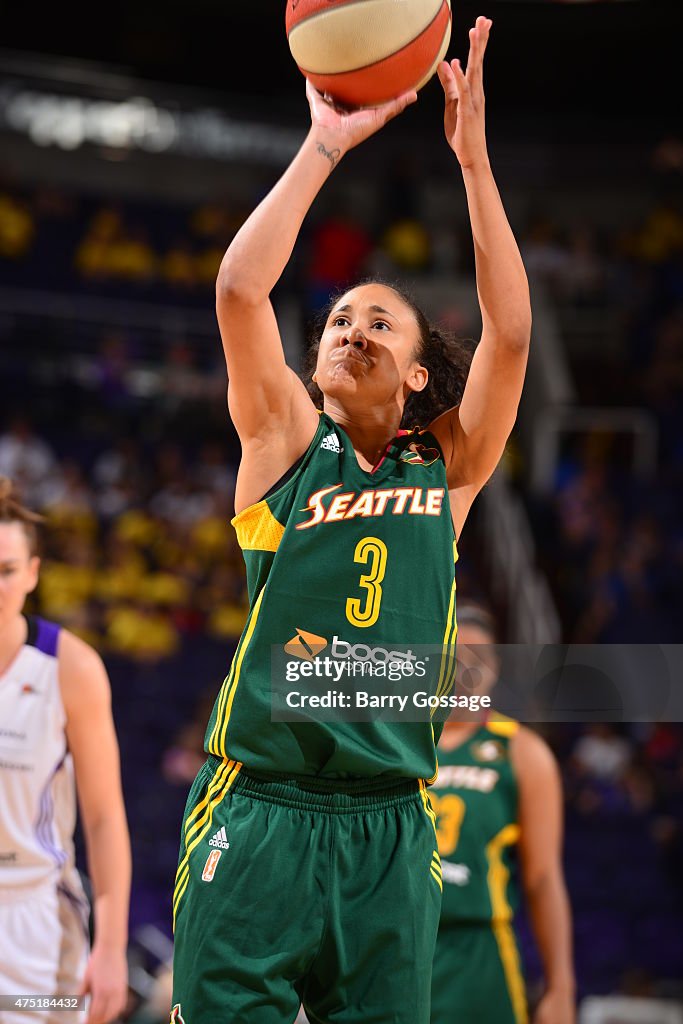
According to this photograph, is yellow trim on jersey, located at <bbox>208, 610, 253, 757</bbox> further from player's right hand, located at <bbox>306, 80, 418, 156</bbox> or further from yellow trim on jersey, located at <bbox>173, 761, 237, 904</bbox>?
player's right hand, located at <bbox>306, 80, 418, 156</bbox>

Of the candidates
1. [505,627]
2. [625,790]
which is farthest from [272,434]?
[505,627]

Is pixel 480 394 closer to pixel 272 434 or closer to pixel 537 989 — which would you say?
pixel 272 434

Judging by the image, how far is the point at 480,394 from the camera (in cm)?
269

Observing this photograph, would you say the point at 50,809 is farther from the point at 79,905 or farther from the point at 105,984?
the point at 105,984

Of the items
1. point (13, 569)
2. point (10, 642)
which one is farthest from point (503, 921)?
point (13, 569)

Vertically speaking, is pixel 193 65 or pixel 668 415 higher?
pixel 193 65

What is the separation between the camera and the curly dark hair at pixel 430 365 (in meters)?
2.83

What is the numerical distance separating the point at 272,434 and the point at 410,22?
921mm

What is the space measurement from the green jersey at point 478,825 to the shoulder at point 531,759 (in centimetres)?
2

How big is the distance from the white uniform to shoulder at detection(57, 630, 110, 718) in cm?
2

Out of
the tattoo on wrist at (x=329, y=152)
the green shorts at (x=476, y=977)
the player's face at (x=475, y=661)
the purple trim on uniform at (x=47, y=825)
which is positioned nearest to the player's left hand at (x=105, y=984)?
the purple trim on uniform at (x=47, y=825)

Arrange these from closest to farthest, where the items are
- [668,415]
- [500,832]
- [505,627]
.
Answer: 1. [500,832]
2. [505,627]
3. [668,415]

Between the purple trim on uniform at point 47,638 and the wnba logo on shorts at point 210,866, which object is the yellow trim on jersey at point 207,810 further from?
the purple trim on uniform at point 47,638

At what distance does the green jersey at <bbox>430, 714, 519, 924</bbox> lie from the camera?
403 centimetres
